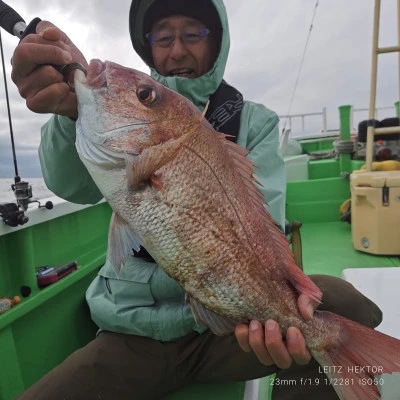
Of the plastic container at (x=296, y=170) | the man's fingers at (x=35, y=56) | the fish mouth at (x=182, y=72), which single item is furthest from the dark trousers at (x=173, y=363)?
the plastic container at (x=296, y=170)

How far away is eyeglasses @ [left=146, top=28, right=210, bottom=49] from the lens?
189cm

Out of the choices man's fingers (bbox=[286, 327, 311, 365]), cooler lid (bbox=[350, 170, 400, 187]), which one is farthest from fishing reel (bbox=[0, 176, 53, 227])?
cooler lid (bbox=[350, 170, 400, 187])

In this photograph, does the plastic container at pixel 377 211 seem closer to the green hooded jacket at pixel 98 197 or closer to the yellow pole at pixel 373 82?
the yellow pole at pixel 373 82

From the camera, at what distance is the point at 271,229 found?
1239 millimetres

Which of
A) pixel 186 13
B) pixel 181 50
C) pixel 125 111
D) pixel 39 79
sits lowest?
pixel 125 111

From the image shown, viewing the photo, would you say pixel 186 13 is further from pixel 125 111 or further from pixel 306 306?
pixel 306 306

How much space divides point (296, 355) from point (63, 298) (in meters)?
1.49

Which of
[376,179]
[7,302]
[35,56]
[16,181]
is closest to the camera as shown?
[35,56]

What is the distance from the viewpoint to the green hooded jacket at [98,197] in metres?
1.45

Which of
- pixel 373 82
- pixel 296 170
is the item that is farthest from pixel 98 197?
pixel 296 170

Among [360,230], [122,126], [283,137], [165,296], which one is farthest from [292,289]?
[283,137]

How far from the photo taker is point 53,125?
1380 mm

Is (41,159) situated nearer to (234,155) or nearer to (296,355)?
(234,155)

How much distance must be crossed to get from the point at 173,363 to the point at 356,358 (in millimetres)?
786
